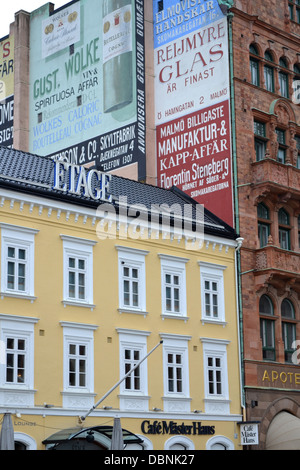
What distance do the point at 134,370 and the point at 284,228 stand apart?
13.9 meters

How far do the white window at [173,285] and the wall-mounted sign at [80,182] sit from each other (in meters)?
4.26

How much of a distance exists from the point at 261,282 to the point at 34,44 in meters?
25.0

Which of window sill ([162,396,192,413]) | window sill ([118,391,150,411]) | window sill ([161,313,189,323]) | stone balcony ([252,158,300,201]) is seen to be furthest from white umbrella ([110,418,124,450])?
stone balcony ([252,158,300,201])

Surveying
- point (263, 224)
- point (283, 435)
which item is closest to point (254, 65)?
point (263, 224)

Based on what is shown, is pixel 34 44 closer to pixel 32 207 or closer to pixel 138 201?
pixel 138 201

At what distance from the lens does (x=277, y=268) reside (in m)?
43.6

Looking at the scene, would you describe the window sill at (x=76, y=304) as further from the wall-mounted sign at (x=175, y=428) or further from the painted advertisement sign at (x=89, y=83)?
the painted advertisement sign at (x=89, y=83)

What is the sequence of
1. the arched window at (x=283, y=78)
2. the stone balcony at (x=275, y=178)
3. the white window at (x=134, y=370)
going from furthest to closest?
the arched window at (x=283, y=78), the stone balcony at (x=275, y=178), the white window at (x=134, y=370)

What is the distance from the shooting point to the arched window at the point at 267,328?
43906 mm

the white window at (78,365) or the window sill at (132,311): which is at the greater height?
the window sill at (132,311)

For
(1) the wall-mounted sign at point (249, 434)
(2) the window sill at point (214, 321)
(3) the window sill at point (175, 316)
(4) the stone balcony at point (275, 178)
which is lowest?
(1) the wall-mounted sign at point (249, 434)

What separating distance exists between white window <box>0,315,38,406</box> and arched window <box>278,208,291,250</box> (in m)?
17.5

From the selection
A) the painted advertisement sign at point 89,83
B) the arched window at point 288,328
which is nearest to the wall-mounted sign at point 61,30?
the painted advertisement sign at point 89,83
